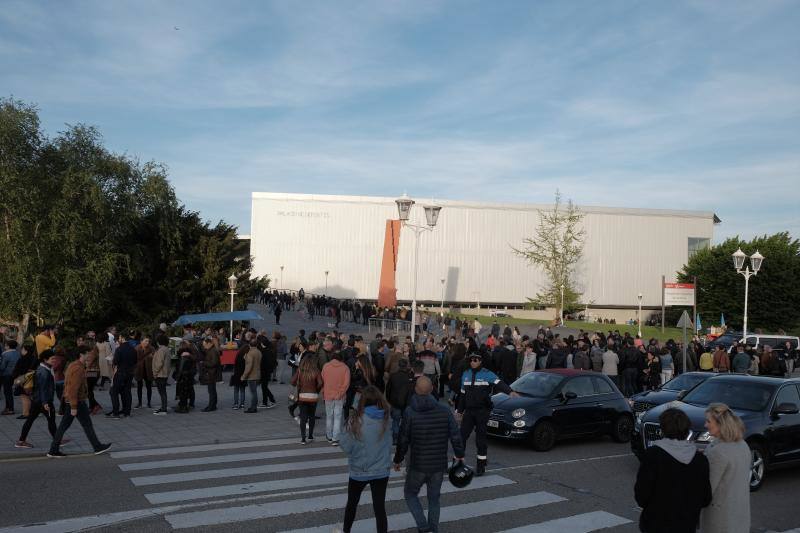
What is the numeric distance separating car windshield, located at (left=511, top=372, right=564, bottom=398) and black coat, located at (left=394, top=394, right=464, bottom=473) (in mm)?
6280

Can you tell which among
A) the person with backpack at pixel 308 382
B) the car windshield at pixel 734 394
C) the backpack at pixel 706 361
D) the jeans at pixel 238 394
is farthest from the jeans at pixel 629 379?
the person with backpack at pixel 308 382

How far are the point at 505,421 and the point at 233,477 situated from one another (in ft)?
16.3

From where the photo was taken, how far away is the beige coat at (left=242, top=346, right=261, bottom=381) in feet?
52.4

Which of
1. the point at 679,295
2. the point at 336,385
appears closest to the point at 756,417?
the point at 336,385

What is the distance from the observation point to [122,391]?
1499cm

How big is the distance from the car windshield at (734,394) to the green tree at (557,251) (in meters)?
57.7

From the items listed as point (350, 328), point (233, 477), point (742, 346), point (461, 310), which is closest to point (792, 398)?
point (233, 477)

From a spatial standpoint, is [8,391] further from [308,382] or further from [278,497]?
[278,497]

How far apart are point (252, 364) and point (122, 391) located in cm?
285

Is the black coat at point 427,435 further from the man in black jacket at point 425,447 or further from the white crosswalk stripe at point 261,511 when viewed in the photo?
the white crosswalk stripe at point 261,511

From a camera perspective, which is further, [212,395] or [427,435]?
[212,395]

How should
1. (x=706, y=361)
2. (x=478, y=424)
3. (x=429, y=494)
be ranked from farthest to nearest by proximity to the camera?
(x=706, y=361) < (x=478, y=424) < (x=429, y=494)

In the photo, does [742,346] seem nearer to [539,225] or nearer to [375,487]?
[375,487]

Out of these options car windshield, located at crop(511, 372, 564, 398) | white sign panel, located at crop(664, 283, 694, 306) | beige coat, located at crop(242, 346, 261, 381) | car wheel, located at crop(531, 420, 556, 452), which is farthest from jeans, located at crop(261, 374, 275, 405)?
white sign panel, located at crop(664, 283, 694, 306)
